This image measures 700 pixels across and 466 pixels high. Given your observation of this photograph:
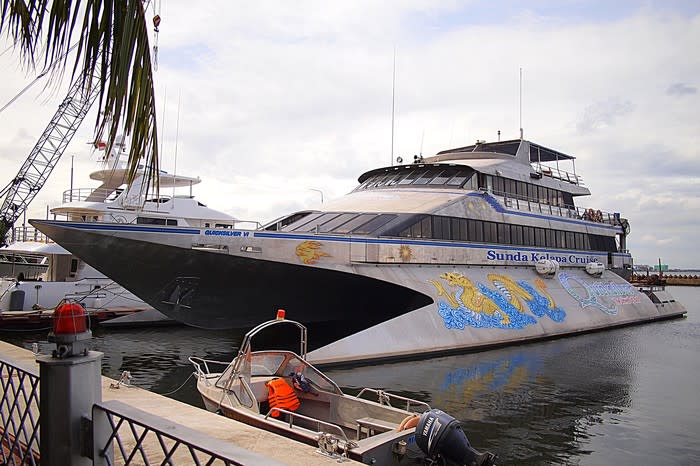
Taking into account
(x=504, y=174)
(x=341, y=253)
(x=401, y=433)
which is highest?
(x=504, y=174)

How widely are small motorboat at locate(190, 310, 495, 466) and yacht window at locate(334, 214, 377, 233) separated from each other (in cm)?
640

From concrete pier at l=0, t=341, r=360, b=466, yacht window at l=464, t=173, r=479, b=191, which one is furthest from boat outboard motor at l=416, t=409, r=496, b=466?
yacht window at l=464, t=173, r=479, b=191

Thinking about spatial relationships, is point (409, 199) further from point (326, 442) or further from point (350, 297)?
point (326, 442)

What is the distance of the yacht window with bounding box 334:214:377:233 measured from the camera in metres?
18.0

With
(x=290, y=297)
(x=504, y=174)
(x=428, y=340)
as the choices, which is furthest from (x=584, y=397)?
(x=504, y=174)

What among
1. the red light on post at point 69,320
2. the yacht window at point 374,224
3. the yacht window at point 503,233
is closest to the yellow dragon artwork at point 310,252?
the yacht window at point 374,224

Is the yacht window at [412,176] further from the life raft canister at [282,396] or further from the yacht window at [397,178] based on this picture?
the life raft canister at [282,396]

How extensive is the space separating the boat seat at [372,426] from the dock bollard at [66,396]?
588 centimetres

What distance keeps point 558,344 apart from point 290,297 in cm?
1045

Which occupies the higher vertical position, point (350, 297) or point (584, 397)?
point (350, 297)

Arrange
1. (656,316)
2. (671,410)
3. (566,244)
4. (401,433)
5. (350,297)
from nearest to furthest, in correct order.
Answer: (401,433)
(671,410)
(350,297)
(566,244)
(656,316)

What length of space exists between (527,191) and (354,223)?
10.6 metres

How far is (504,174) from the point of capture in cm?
2367

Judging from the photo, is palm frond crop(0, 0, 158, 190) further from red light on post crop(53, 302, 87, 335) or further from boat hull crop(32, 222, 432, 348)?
boat hull crop(32, 222, 432, 348)
